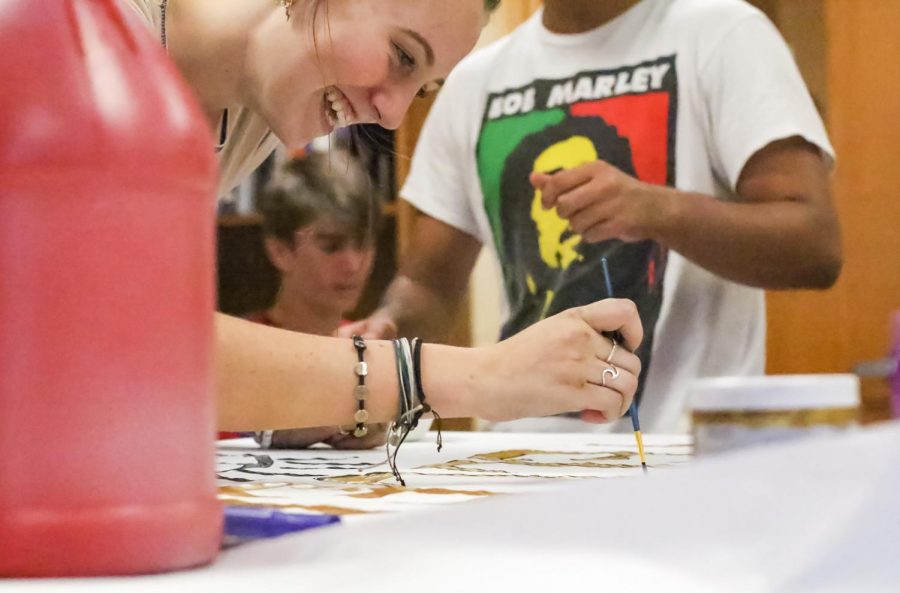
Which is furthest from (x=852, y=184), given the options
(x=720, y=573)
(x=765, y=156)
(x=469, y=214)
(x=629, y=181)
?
(x=720, y=573)

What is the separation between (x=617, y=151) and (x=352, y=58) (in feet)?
0.76

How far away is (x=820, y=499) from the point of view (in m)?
0.33

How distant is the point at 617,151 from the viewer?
0.72 metres

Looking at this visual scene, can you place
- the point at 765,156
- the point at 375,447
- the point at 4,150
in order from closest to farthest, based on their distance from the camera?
the point at 4,150, the point at 375,447, the point at 765,156

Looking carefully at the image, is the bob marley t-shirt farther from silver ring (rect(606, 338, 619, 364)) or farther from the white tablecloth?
the white tablecloth

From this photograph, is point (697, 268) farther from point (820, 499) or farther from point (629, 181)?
point (820, 499)

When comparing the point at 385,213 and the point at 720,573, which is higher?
the point at 385,213

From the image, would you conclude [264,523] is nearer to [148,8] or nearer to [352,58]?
[148,8]

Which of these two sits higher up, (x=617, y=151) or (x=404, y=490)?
(x=617, y=151)

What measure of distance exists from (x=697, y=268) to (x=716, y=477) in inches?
15.2

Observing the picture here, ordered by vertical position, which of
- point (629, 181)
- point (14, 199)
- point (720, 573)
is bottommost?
point (720, 573)

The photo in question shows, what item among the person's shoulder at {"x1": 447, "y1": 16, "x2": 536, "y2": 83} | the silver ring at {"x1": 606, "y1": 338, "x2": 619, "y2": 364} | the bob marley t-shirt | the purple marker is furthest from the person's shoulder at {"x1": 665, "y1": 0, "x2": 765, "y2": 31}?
the purple marker

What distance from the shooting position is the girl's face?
578mm

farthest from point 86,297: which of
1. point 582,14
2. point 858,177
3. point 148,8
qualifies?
point 858,177
